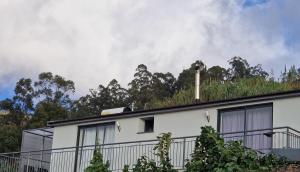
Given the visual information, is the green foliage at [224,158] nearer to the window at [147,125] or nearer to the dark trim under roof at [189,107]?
the dark trim under roof at [189,107]

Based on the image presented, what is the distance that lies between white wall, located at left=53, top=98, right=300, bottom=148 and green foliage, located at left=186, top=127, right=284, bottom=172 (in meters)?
2.44

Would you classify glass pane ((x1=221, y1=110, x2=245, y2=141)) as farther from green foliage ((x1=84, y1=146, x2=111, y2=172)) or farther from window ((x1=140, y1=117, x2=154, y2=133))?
green foliage ((x1=84, y1=146, x2=111, y2=172))

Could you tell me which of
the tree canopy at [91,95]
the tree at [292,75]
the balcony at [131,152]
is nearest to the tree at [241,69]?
the tree canopy at [91,95]

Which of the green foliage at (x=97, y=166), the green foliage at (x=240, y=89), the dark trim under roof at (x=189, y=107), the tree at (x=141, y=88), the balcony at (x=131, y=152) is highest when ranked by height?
the tree at (x=141, y=88)

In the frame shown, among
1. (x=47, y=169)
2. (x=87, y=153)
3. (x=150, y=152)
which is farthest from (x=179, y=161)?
(x=47, y=169)

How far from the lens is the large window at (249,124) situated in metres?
21.7

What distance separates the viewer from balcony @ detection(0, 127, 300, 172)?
2081 centimetres

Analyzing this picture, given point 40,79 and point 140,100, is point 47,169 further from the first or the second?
point 40,79

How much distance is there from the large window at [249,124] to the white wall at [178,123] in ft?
0.87

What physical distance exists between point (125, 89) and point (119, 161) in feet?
98.7

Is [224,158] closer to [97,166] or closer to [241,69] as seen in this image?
[97,166]

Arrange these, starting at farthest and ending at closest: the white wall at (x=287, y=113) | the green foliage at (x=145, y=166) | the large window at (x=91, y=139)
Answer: the large window at (x=91, y=139) < the green foliage at (x=145, y=166) < the white wall at (x=287, y=113)

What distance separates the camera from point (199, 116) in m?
23.8

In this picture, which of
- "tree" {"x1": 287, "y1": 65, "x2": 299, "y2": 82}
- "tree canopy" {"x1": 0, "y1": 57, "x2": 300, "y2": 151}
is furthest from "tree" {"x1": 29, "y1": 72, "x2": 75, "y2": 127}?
"tree" {"x1": 287, "y1": 65, "x2": 299, "y2": 82}
